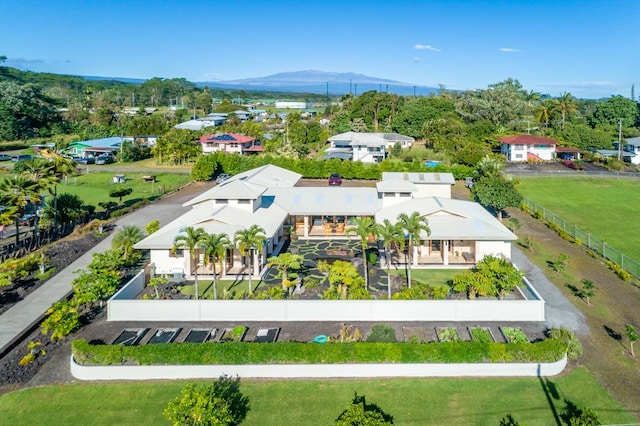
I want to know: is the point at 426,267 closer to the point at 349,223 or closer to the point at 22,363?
the point at 349,223

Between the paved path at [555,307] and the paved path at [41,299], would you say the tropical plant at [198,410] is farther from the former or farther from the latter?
the paved path at [555,307]

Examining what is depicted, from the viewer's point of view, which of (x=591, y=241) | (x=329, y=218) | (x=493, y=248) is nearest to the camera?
(x=493, y=248)

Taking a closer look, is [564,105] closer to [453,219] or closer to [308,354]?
[453,219]

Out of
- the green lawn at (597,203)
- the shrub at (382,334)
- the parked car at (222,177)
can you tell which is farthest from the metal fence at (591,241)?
the parked car at (222,177)

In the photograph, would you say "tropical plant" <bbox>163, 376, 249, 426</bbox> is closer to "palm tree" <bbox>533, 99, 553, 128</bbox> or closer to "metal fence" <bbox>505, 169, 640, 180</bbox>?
"metal fence" <bbox>505, 169, 640, 180</bbox>

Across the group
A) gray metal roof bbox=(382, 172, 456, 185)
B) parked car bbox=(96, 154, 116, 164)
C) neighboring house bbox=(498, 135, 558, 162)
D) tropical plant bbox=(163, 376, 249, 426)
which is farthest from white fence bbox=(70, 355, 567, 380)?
neighboring house bbox=(498, 135, 558, 162)

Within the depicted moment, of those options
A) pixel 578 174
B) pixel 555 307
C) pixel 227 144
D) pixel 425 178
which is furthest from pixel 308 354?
pixel 227 144
